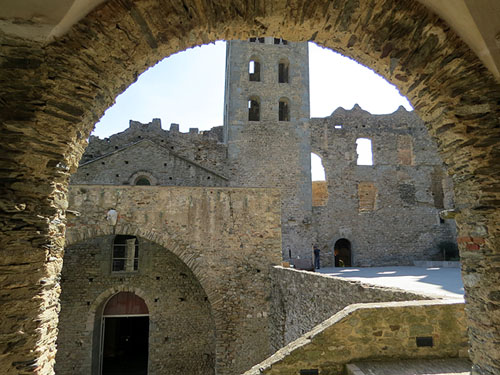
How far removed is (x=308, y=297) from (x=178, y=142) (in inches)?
482

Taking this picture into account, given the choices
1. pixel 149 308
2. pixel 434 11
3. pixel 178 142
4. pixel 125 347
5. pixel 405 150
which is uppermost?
pixel 405 150

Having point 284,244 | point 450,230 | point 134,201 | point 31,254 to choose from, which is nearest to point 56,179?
point 31,254

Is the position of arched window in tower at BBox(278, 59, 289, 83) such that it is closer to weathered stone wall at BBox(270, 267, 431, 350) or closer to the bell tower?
the bell tower

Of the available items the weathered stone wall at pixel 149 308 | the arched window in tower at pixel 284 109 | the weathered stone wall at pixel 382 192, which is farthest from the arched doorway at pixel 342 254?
the weathered stone wall at pixel 149 308

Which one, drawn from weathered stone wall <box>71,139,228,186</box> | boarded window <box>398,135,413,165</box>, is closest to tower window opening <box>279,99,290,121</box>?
weathered stone wall <box>71,139,228,186</box>

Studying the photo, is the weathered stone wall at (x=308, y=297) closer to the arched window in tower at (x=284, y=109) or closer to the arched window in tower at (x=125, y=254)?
the arched window in tower at (x=125, y=254)

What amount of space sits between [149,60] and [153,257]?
1020 cm

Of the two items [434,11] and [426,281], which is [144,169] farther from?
[434,11]

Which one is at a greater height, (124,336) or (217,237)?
(217,237)

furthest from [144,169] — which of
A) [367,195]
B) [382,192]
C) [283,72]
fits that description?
[382,192]

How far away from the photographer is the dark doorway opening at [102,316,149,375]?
12.8 metres

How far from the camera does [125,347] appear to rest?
15.4 metres

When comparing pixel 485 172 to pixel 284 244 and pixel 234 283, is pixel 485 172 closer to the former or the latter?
pixel 234 283

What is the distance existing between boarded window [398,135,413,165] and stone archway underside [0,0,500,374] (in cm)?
1912
